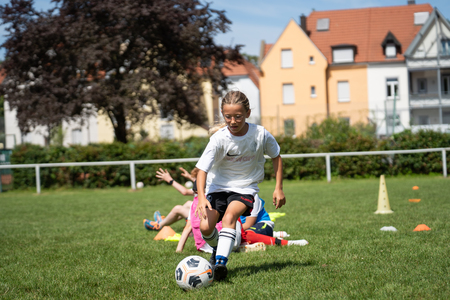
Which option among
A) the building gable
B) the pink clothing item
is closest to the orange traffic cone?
the pink clothing item

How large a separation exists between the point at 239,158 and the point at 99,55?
1825cm

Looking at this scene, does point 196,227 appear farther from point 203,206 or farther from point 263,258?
point 203,206

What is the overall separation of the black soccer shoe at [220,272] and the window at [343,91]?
36267mm

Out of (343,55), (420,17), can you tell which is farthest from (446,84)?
(343,55)

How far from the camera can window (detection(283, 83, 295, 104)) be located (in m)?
38.8

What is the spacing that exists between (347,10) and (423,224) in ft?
128

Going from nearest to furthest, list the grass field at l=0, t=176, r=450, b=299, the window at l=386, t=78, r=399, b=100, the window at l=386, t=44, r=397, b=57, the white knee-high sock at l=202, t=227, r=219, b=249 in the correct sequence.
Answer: the grass field at l=0, t=176, r=450, b=299 < the white knee-high sock at l=202, t=227, r=219, b=249 < the window at l=386, t=78, r=399, b=100 < the window at l=386, t=44, r=397, b=57

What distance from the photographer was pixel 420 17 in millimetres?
39812

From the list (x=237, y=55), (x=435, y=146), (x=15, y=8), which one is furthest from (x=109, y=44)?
(x=435, y=146)

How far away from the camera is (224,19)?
23.2 m

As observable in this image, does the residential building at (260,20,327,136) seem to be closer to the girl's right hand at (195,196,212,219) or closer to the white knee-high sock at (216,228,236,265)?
the white knee-high sock at (216,228,236,265)

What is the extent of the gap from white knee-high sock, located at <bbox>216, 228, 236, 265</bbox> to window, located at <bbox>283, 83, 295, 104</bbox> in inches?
1396

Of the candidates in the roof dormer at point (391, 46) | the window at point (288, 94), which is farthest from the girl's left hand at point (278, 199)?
the roof dormer at point (391, 46)

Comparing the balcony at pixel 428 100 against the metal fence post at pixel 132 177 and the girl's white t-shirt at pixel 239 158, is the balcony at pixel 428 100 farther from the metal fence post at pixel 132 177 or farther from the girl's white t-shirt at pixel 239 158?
the girl's white t-shirt at pixel 239 158
